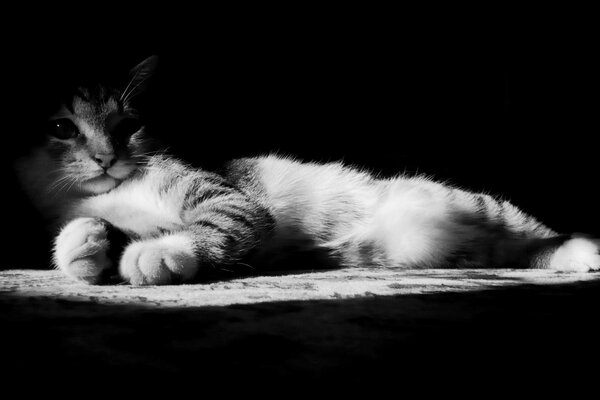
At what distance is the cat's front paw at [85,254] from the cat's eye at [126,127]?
1.57 ft

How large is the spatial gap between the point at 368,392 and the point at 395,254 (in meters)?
1.24

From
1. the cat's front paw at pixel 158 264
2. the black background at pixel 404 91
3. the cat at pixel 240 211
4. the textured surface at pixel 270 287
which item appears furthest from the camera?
the black background at pixel 404 91

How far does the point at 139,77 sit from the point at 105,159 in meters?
0.39

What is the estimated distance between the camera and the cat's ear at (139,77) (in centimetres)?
163

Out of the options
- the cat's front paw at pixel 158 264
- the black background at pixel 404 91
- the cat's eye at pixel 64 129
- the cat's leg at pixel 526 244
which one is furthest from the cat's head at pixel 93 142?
the cat's leg at pixel 526 244

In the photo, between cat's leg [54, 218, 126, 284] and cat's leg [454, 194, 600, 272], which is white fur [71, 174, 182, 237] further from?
cat's leg [454, 194, 600, 272]

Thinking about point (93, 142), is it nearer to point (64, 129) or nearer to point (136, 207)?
point (64, 129)

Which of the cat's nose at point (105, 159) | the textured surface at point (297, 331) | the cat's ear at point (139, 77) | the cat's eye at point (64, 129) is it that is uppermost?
the cat's ear at point (139, 77)

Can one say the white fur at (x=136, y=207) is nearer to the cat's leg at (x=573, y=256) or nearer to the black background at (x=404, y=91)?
the black background at (x=404, y=91)

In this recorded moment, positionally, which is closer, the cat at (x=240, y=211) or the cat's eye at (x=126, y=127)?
the cat at (x=240, y=211)

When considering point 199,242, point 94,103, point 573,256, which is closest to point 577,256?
point 573,256

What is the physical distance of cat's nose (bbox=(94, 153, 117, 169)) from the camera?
1.45 metres

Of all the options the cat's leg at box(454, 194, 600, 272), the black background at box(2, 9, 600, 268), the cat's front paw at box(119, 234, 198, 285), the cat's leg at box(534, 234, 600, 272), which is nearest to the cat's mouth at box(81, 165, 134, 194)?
the cat's front paw at box(119, 234, 198, 285)

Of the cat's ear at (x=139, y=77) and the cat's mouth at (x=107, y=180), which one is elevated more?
the cat's ear at (x=139, y=77)
